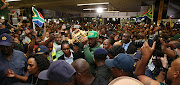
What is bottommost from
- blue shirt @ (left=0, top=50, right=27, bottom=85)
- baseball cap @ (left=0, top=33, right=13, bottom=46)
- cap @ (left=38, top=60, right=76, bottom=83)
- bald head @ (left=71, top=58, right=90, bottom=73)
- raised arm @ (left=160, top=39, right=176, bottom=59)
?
blue shirt @ (left=0, top=50, right=27, bottom=85)

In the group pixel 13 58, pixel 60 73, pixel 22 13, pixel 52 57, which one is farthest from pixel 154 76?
pixel 22 13

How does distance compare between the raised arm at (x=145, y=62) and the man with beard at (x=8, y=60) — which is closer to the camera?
the raised arm at (x=145, y=62)

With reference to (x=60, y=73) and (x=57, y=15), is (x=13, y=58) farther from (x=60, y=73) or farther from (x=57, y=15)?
(x=57, y=15)

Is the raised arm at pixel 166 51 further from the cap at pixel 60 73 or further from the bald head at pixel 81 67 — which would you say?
the cap at pixel 60 73

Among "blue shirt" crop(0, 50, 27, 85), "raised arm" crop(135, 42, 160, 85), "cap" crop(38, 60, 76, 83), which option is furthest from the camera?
"blue shirt" crop(0, 50, 27, 85)

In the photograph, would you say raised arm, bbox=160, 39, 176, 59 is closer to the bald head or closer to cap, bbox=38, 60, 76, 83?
the bald head

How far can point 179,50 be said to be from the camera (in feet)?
7.98

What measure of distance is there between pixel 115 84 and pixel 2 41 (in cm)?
216

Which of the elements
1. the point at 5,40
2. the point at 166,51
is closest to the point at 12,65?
the point at 5,40

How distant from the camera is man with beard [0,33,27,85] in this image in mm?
2237

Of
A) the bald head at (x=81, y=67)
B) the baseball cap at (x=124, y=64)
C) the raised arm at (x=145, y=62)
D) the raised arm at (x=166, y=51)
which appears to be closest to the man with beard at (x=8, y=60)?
the bald head at (x=81, y=67)

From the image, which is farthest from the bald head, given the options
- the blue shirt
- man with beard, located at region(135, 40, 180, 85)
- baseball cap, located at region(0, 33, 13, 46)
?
baseball cap, located at region(0, 33, 13, 46)

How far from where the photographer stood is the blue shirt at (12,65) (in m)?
2.19

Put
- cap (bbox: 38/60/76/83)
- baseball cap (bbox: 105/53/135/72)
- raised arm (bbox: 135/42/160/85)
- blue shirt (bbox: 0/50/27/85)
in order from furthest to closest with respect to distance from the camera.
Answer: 1. blue shirt (bbox: 0/50/27/85)
2. baseball cap (bbox: 105/53/135/72)
3. raised arm (bbox: 135/42/160/85)
4. cap (bbox: 38/60/76/83)
